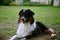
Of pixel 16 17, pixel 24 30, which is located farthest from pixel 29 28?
pixel 16 17

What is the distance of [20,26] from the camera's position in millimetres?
1863

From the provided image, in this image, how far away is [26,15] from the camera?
5.95 ft

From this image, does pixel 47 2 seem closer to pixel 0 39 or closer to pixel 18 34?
pixel 18 34

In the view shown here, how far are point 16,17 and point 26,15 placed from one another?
0.51 ft

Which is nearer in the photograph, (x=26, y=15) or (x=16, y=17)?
(x=26, y=15)

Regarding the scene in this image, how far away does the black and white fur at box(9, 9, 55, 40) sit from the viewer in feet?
6.02

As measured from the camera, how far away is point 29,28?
1.88 metres

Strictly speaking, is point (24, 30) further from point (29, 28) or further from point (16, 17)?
point (16, 17)

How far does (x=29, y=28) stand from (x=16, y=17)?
6.8 inches

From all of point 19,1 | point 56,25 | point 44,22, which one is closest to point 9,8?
point 19,1

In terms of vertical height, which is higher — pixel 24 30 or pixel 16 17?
pixel 16 17

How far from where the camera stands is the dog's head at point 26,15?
1.80 meters

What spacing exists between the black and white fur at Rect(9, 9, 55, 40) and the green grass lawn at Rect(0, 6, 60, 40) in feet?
0.17

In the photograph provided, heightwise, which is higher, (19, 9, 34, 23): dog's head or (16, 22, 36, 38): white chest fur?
(19, 9, 34, 23): dog's head
